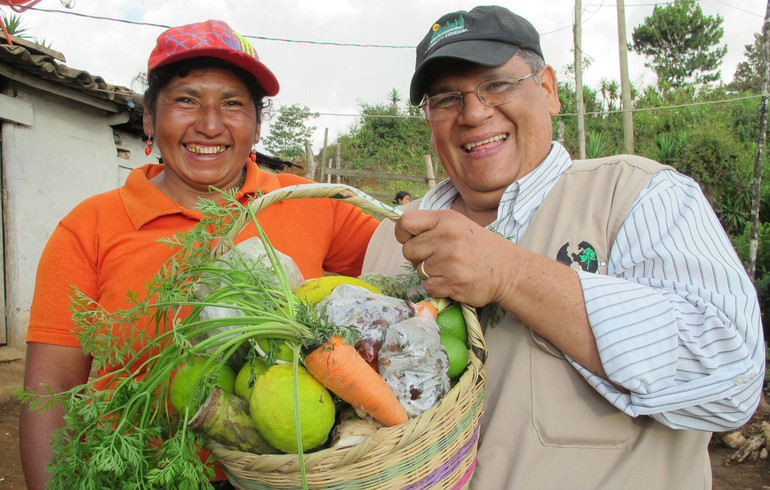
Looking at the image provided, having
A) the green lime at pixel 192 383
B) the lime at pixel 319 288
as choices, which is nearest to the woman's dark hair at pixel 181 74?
the lime at pixel 319 288

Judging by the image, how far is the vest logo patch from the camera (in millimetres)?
1548

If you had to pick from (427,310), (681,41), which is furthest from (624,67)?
(681,41)

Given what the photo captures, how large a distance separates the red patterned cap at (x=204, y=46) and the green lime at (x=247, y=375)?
143cm

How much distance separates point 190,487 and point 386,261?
4.26 ft

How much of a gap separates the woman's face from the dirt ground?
5.43 m

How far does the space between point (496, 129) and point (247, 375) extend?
136 centimetres

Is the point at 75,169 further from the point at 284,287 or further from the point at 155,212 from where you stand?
the point at 284,287

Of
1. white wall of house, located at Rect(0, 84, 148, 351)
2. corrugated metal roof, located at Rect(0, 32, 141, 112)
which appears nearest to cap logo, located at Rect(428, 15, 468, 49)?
corrugated metal roof, located at Rect(0, 32, 141, 112)

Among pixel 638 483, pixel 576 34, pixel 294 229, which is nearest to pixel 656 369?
pixel 638 483

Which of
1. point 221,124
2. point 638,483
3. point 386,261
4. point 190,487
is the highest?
point 221,124

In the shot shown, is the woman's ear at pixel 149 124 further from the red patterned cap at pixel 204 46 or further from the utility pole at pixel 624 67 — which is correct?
the utility pole at pixel 624 67

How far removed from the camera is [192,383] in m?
1.13

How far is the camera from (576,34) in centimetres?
1230

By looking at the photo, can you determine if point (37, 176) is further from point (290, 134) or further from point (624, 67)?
point (290, 134)
